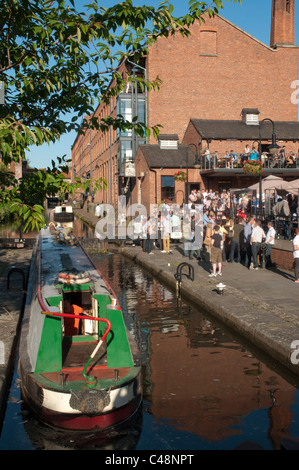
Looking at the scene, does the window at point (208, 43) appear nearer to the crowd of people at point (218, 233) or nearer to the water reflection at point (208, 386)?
the crowd of people at point (218, 233)

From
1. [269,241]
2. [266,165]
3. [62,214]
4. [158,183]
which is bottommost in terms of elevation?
[269,241]

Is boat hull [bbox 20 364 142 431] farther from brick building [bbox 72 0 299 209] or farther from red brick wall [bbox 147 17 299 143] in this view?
red brick wall [bbox 147 17 299 143]

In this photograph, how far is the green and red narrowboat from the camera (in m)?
6.79

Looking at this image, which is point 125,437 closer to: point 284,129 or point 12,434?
point 12,434

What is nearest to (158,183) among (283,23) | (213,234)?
(213,234)

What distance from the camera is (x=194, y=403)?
7.85 m

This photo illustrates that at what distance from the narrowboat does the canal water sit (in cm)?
3986

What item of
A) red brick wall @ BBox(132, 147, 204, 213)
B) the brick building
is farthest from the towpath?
the brick building

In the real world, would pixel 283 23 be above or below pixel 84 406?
above

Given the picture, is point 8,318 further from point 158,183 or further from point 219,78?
point 219,78

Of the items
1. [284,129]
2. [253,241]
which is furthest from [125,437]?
[284,129]

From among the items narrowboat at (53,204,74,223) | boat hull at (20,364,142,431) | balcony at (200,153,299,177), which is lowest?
boat hull at (20,364,142,431)

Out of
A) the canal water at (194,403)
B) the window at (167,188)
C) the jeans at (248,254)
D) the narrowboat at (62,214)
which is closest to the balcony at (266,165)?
the window at (167,188)

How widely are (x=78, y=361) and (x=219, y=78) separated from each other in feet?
128
